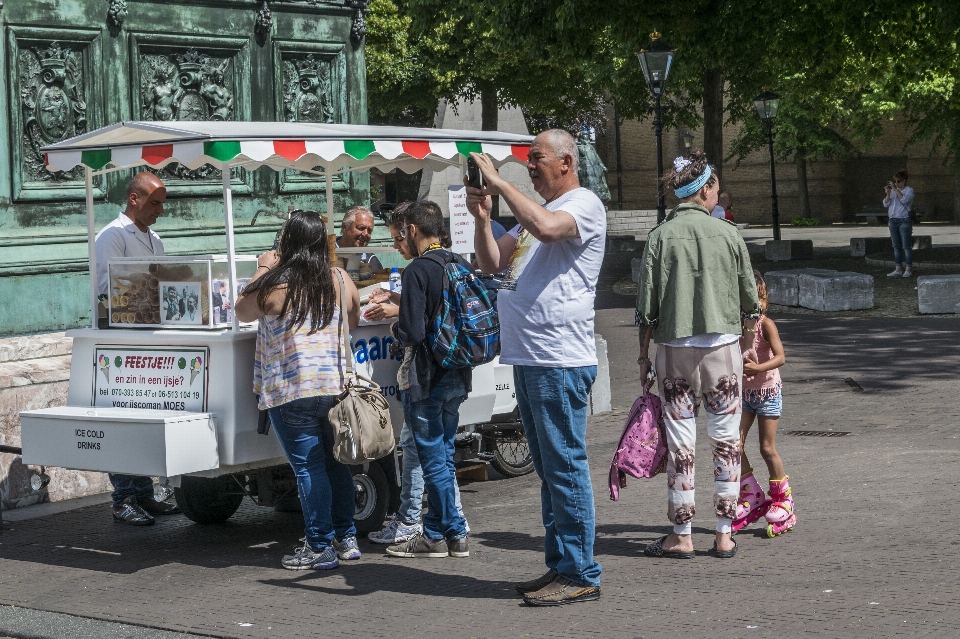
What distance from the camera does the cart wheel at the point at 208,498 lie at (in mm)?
A: 8031

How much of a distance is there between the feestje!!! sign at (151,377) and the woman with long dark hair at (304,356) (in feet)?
1.36

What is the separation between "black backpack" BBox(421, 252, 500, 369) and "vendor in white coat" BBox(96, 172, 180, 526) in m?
2.27

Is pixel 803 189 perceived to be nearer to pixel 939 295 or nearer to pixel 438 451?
pixel 939 295

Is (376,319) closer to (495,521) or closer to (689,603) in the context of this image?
(495,521)

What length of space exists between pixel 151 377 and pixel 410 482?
1.51 m

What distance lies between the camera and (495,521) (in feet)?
25.5

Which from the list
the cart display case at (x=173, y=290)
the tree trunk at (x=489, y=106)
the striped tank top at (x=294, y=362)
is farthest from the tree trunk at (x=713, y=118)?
the striped tank top at (x=294, y=362)

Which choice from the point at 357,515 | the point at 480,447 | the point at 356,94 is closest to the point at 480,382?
the point at 480,447

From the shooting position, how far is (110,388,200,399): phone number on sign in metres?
7.03

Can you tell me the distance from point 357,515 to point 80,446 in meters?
1.58

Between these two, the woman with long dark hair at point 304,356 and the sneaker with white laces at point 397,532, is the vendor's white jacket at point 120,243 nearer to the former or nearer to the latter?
the woman with long dark hair at point 304,356

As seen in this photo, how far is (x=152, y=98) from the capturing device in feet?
36.7

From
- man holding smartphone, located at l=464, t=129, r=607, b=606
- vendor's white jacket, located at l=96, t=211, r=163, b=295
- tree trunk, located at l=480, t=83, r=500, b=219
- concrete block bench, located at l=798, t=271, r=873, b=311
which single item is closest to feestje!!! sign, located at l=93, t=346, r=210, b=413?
vendor's white jacket, located at l=96, t=211, r=163, b=295

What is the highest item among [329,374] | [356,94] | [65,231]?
[356,94]
